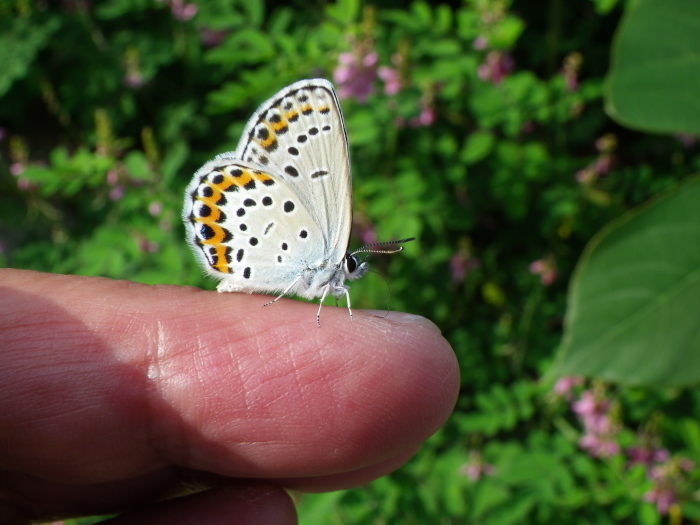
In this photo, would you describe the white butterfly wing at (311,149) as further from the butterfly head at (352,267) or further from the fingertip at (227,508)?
the fingertip at (227,508)

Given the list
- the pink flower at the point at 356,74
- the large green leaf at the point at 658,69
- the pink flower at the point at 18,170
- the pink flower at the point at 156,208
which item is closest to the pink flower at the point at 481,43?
the pink flower at the point at 356,74

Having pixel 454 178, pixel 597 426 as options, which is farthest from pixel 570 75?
pixel 597 426

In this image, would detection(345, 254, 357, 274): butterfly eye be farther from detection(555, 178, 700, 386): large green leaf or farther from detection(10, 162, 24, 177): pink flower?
detection(10, 162, 24, 177): pink flower

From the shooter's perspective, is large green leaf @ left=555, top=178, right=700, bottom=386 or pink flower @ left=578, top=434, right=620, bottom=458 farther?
pink flower @ left=578, top=434, right=620, bottom=458

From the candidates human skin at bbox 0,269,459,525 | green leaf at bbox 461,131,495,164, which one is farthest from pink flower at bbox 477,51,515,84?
human skin at bbox 0,269,459,525

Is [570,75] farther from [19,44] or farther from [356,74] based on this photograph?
[19,44]
